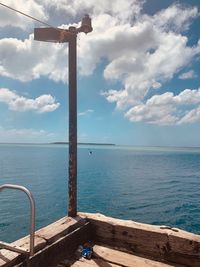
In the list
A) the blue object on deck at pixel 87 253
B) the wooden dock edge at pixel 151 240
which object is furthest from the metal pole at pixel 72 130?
the blue object on deck at pixel 87 253

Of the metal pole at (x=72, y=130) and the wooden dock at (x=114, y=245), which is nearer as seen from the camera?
the wooden dock at (x=114, y=245)

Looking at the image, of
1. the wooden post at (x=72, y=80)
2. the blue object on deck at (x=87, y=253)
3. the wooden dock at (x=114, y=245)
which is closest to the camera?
the wooden dock at (x=114, y=245)

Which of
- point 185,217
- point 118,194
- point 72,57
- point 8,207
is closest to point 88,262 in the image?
point 72,57

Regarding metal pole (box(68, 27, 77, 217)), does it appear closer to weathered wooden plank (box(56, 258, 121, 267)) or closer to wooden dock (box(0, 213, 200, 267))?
wooden dock (box(0, 213, 200, 267))

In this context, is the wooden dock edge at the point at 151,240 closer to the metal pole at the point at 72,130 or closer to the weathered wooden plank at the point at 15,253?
the metal pole at the point at 72,130

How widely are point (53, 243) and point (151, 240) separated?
181cm

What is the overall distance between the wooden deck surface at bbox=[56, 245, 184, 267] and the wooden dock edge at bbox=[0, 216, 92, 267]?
0.90 ft

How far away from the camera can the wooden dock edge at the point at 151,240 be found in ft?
14.1

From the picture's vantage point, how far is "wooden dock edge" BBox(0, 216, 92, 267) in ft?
12.3

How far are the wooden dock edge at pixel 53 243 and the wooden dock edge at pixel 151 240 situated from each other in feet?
1.32

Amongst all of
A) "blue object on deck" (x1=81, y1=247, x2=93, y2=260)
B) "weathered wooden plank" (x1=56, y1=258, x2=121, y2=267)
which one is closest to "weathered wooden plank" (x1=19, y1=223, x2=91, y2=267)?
"weathered wooden plank" (x1=56, y1=258, x2=121, y2=267)

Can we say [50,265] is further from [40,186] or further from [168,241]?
[40,186]

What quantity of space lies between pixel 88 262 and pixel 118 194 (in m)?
30.4

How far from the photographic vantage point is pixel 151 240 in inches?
183
